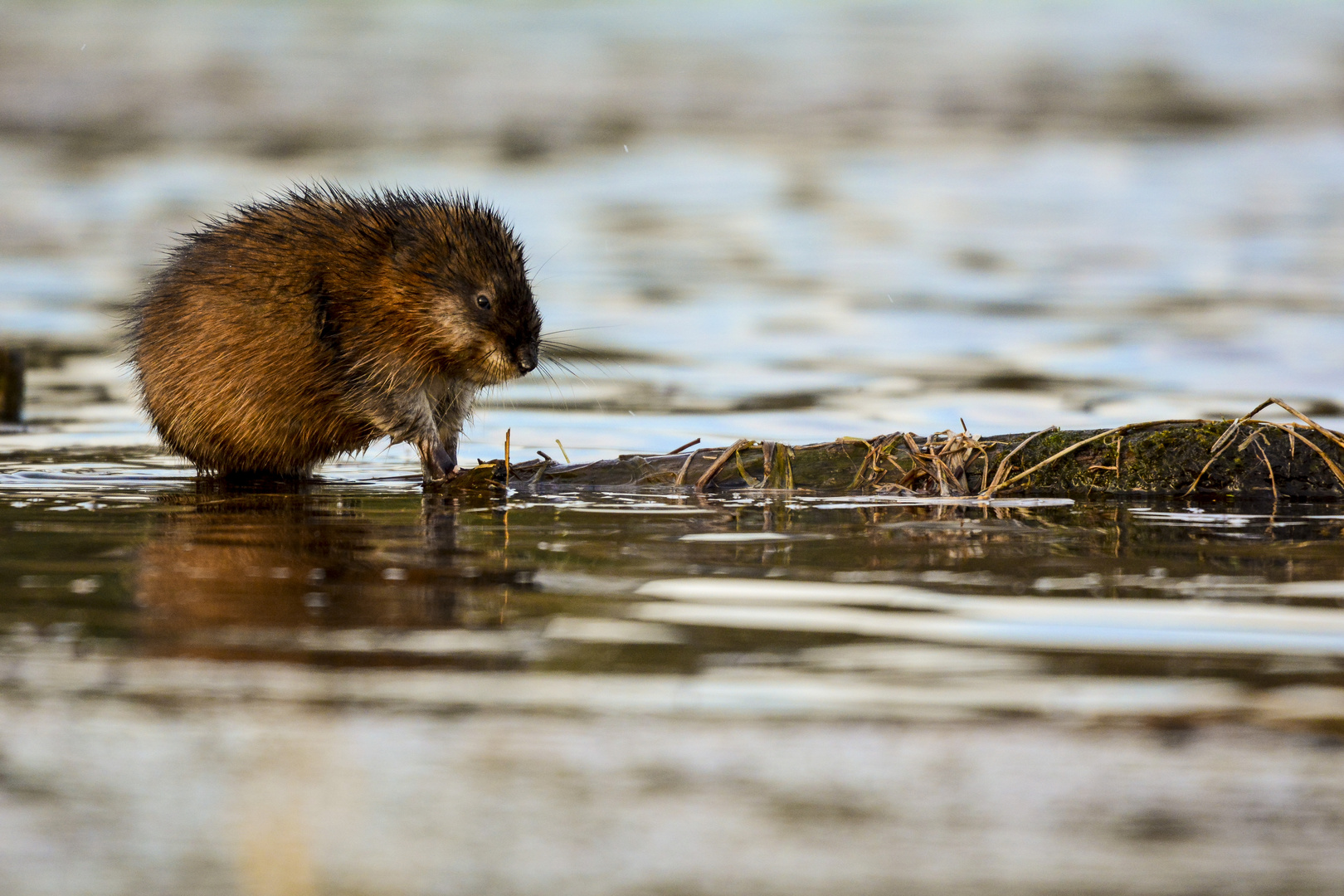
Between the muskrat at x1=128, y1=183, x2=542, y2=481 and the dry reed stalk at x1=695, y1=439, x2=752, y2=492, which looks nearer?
the dry reed stalk at x1=695, y1=439, x2=752, y2=492

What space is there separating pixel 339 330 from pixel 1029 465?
3303mm

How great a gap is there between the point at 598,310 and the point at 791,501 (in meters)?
8.63

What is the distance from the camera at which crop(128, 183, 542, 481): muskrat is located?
881 cm

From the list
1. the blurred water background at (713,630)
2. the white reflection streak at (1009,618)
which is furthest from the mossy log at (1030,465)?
the white reflection streak at (1009,618)

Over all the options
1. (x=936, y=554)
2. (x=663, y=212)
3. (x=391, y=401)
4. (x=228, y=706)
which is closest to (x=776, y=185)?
(x=663, y=212)

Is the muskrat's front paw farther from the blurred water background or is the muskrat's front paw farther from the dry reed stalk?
the dry reed stalk

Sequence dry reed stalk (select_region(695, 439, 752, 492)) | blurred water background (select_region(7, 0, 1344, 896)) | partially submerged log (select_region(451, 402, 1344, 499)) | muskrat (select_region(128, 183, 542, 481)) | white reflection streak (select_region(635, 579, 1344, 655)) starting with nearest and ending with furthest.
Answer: blurred water background (select_region(7, 0, 1344, 896))
white reflection streak (select_region(635, 579, 1344, 655))
partially submerged log (select_region(451, 402, 1344, 499))
dry reed stalk (select_region(695, 439, 752, 492))
muskrat (select_region(128, 183, 542, 481))

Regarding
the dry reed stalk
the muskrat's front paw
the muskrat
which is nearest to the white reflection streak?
the dry reed stalk

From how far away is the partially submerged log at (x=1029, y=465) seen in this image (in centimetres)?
813

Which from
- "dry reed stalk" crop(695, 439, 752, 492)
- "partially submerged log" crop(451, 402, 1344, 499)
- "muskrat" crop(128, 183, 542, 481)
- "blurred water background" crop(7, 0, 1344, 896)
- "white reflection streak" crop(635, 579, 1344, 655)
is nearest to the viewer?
"blurred water background" crop(7, 0, 1344, 896)

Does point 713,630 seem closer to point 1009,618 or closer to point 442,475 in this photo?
point 1009,618

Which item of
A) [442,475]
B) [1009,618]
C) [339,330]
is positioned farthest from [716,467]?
[1009,618]

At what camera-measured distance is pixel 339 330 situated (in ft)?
29.1

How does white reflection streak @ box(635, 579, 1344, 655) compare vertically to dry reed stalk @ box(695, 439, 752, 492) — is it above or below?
below
